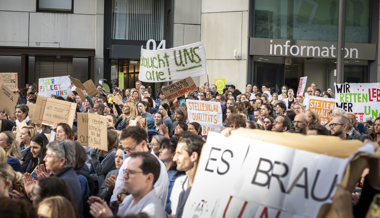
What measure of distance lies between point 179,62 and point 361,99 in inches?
180

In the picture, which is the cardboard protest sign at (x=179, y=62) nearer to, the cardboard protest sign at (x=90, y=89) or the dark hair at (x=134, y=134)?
the cardboard protest sign at (x=90, y=89)

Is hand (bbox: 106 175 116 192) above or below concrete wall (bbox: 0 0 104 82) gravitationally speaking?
below

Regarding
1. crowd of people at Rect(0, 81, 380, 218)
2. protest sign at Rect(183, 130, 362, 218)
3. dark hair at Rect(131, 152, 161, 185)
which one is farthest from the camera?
dark hair at Rect(131, 152, 161, 185)

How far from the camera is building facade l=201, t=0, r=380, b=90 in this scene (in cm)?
2541

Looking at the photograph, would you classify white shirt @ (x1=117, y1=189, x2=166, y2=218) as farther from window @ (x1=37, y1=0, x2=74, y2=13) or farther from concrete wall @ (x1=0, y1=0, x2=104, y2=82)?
window @ (x1=37, y1=0, x2=74, y2=13)

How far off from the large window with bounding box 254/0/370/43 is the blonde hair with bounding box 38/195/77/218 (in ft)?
71.5

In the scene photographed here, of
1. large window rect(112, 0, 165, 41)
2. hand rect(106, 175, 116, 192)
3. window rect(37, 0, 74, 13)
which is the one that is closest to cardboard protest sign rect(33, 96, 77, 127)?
hand rect(106, 175, 116, 192)

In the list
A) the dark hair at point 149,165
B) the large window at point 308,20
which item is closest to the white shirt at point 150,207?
the dark hair at point 149,165

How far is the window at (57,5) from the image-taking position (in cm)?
2875

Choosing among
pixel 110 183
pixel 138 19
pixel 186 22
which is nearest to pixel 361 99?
pixel 110 183

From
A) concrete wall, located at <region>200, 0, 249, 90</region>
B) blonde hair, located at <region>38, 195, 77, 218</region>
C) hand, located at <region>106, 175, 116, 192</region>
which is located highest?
concrete wall, located at <region>200, 0, 249, 90</region>

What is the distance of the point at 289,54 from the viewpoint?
25547 mm

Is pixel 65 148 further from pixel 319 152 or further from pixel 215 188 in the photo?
pixel 319 152

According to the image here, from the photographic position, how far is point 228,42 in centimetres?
2558
